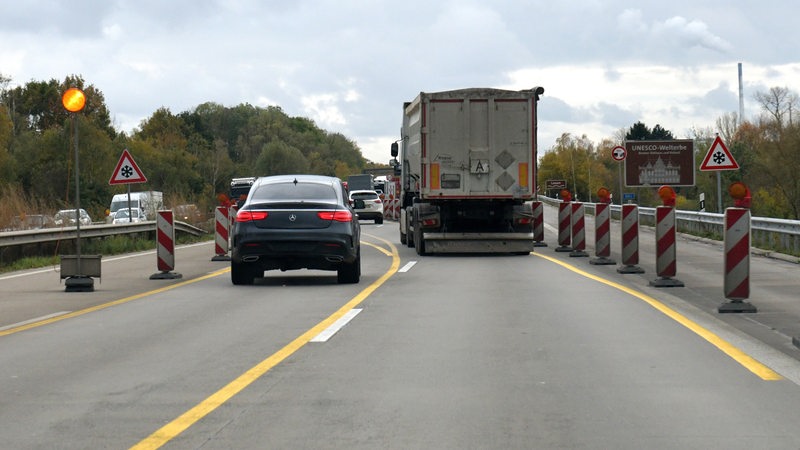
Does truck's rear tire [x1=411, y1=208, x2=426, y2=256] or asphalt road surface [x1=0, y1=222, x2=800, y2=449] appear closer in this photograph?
asphalt road surface [x1=0, y1=222, x2=800, y2=449]

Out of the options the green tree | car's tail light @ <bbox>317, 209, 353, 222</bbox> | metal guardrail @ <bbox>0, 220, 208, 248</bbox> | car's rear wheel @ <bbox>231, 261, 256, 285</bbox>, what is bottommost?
car's rear wheel @ <bbox>231, 261, 256, 285</bbox>

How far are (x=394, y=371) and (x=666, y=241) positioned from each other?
341 inches

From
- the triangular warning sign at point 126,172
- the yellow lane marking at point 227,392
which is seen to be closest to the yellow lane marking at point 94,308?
the yellow lane marking at point 227,392

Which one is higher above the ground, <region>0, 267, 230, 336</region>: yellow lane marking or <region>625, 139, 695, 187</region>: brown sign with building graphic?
<region>625, 139, 695, 187</region>: brown sign with building graphic

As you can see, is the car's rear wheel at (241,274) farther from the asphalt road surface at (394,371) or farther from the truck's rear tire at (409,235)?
the truck's rear tire at (409,235)

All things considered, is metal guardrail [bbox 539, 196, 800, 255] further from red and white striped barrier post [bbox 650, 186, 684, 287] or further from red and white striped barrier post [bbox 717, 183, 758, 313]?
red and white striped barrier post [bbox 717, 183, 758, 313]

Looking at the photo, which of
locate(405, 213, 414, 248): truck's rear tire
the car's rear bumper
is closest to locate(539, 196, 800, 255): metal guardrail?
the car's rear bumper

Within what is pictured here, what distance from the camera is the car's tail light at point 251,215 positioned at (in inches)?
648

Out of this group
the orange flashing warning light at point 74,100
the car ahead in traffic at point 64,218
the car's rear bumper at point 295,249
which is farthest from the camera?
the car ahead in traffic at point 64,218

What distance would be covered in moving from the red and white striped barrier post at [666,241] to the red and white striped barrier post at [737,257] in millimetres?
3215

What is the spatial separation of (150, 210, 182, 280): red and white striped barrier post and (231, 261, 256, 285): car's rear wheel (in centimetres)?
230

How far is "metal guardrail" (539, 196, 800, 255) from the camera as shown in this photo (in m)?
24.4

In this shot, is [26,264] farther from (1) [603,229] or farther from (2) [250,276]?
(1) [603,229]

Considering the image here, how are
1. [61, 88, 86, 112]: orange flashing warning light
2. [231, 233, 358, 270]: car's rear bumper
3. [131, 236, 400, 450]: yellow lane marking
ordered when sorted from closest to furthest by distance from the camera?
[131, 236, 400, 450]: yellow lane marking, [61, 88, 86, 112]: orange flashing warning light, [231, 233, 358, 270]: car's rear bumper
